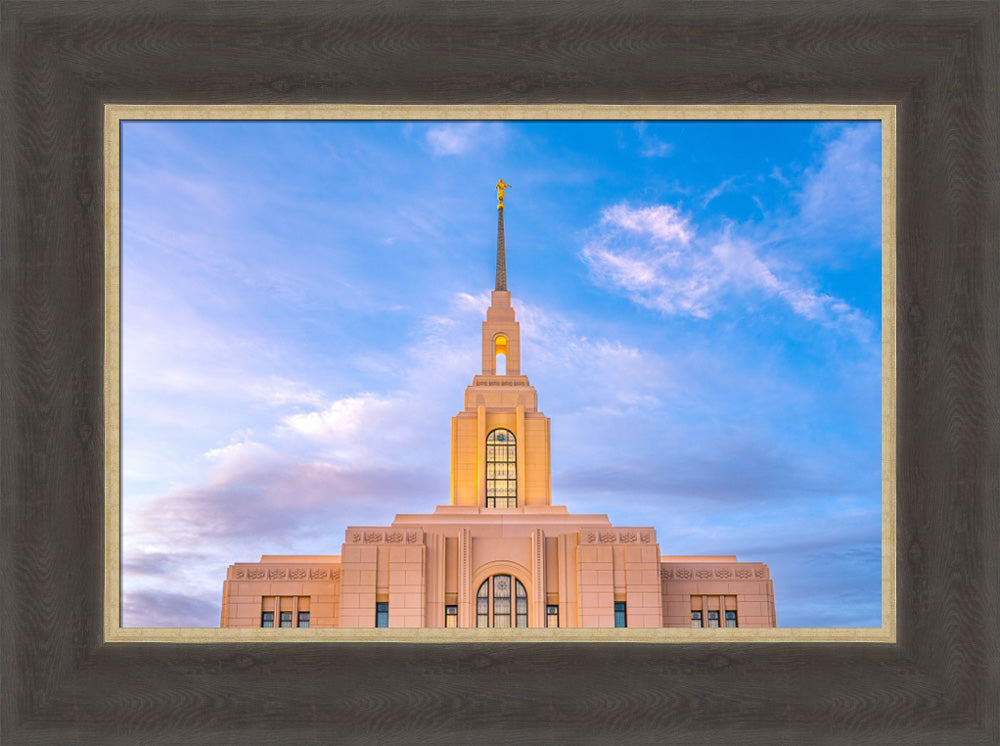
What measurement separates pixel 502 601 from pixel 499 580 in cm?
50

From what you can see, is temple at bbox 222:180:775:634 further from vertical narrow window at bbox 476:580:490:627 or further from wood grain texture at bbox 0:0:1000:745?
wood grain texture at bbox 0:0:1000:745

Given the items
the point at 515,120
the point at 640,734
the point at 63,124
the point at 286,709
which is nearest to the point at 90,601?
the point at 286,709

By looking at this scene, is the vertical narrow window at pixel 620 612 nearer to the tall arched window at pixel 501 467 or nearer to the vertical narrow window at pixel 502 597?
the vertical narrow window at pixel 502 597

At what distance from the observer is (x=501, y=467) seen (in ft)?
94.9

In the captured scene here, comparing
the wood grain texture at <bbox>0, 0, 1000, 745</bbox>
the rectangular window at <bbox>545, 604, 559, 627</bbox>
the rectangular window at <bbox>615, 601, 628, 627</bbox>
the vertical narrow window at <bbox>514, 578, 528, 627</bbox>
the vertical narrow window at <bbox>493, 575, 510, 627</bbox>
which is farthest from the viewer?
the vertical narrow window at <bbox>493, 575, 510, 627</bbox>

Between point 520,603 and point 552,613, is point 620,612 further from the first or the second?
point 520,603

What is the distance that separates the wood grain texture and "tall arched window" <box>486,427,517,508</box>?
23622mm

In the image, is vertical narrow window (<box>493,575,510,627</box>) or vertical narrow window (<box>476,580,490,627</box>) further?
vertical narrow window (<box>476,580,490,627</box>)

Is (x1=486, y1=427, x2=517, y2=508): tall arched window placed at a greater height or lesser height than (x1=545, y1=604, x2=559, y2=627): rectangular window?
greater

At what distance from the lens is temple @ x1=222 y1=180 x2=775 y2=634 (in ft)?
69.2

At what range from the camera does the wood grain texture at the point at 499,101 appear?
16.9 feet

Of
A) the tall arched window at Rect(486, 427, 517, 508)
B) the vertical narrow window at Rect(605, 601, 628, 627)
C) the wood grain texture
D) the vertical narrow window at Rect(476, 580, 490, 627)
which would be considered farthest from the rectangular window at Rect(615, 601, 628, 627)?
the wood grain texture

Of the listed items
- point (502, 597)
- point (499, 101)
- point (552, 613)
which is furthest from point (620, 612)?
point (499, 101)

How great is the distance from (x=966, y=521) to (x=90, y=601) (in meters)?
4.79
